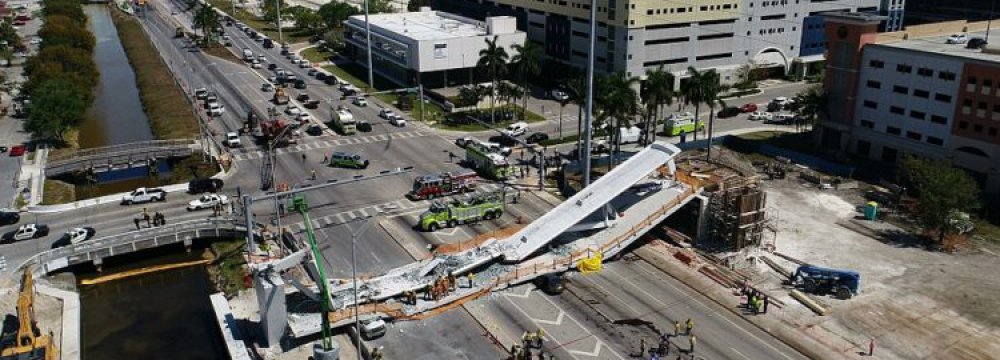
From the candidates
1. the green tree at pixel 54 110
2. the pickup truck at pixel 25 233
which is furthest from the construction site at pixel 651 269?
the green tree at pixel 54 110

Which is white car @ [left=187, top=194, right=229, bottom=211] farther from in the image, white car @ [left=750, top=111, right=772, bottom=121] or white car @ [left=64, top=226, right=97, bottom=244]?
white car @ [left=750, top=111, right=772, bottom=121]

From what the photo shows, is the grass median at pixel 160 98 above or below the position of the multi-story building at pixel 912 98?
below

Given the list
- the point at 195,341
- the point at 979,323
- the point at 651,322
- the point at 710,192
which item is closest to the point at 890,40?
the point at 710,192

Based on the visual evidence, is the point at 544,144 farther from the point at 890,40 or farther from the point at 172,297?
the point at 172,297

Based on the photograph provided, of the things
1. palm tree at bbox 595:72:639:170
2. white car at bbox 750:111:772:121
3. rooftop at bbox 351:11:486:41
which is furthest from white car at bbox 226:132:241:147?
white car at bbox 750:111:772:121

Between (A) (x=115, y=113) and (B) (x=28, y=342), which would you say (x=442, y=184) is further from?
(A) (x=115, y=113)

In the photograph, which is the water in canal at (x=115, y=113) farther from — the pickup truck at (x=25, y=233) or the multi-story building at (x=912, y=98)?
the multi-story building at (x=912, y=98)

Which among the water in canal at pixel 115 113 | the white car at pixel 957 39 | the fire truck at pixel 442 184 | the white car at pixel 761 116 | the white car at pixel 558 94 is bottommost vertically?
Answer: the water in canal at pixel 115 113
